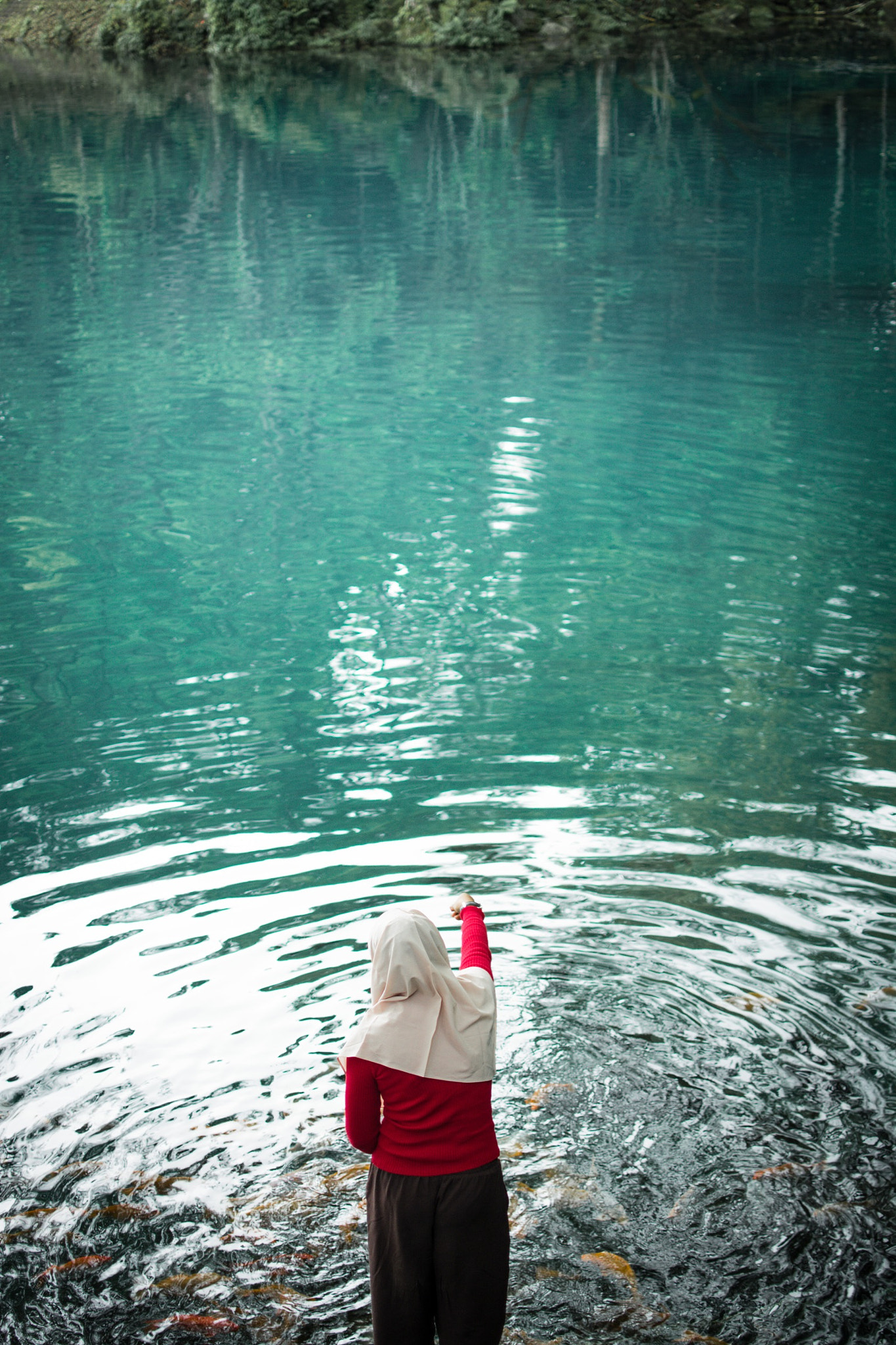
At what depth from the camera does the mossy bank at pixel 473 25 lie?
131 ft

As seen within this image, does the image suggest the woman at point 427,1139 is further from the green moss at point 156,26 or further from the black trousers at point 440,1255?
the green moss at point 156,26

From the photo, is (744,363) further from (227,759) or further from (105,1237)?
(105,1237)

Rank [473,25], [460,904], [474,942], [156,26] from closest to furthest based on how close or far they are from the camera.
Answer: [474,942] → [460,904] → [473,25] → [156,26]

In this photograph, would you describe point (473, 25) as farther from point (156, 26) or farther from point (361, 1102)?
point (361, 1102)

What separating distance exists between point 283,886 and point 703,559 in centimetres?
554

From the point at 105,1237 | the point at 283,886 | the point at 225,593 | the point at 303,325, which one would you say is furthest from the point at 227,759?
the point at 303,325

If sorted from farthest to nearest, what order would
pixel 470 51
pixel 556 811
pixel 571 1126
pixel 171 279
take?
pixel 470 51
pixel 171 279
pixel 556 811
pixel 571 1126

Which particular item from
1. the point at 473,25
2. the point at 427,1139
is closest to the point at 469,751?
the point at 427,1139

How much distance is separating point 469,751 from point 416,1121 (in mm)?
4494

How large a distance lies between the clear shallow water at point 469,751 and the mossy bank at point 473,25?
25.1 meters

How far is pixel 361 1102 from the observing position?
270cm

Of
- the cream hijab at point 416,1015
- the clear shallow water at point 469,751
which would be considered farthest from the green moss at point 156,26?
the cream hijab at point 416,1015

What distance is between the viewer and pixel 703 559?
32.8ft

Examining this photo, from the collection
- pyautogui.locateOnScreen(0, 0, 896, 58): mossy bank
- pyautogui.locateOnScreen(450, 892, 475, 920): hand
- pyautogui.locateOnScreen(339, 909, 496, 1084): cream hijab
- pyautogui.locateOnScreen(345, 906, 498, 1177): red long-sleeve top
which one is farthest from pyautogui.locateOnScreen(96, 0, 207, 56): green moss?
pyautogui.locateOnScreen(345, 906, 498, 1177): red long-sleeve top
